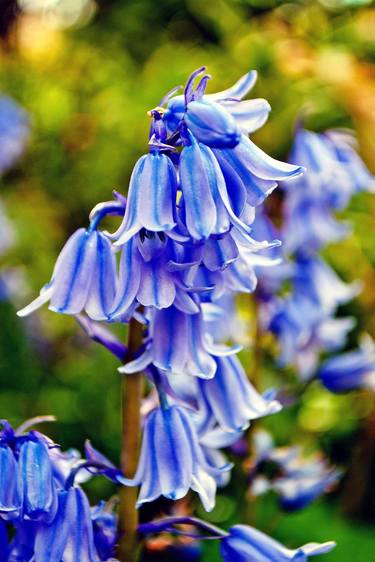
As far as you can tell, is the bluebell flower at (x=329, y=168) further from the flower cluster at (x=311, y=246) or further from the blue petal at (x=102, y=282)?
the blue petal at (x=102, y=282)

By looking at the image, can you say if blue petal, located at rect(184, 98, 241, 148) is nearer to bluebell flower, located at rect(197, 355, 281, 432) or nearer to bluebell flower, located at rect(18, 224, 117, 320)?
bluebell flower, located at rect(18, 224, 117, 320)

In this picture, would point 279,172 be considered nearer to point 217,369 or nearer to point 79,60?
point 217,369

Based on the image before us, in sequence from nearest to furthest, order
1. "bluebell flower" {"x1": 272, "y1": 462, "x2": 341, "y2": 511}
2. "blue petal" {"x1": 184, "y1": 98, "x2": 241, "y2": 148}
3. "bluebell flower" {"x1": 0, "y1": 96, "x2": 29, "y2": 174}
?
"blue petal" {"x1": 184, "y1": 98, "x2": 241, "y2": 148} < "bluebell flower" {"x1": 272, "y1": 462, "x2": 341, "y2": 511} < "bluebell flower" {"x1": 0, "y1": 96, "x2": 29, "y2": 174}

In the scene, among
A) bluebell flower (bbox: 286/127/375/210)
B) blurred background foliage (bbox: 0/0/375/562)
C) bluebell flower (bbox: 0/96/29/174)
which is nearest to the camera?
bluebell flower (bbox: 286/127/375/210)

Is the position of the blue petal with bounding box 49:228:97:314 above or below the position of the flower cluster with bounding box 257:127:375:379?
below

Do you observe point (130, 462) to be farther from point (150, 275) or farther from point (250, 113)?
Answer: point (250, 113)

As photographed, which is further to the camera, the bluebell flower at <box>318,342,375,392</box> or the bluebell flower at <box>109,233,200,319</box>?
the bluebell flower at <box>318,342,375,392</box>

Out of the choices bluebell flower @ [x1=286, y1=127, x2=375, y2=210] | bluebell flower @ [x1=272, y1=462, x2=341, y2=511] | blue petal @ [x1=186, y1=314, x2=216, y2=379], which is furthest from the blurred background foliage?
blue petal @ [x1=186, y1=314, x2=216, y2=379]

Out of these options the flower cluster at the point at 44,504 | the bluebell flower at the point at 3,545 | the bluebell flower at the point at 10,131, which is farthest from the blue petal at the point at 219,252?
the bluebell flower at the point at 10,131
